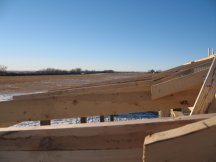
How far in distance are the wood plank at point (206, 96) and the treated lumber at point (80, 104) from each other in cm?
105

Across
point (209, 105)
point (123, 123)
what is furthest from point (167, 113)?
point (123, 123)

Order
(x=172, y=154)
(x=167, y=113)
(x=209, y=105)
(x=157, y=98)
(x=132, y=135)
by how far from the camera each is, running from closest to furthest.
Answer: (x=172, y=154) → (x=132, y=135) → (x=209, y=105) → (x=157, y=98) → (x=167, y=113)

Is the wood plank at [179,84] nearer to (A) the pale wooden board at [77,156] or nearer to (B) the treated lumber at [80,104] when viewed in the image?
(B) the treated lumber at [80,104]

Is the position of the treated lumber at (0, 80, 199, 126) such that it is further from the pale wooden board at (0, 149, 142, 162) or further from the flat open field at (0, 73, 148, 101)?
the pale wooden board at (0, 149, 142, 162)

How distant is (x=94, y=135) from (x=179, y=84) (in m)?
1.84

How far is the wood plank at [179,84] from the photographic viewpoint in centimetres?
299

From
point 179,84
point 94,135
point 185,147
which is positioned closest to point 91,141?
point 94,135

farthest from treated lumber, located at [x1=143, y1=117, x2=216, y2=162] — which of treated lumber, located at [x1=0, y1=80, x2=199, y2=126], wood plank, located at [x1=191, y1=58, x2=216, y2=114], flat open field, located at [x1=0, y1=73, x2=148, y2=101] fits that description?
flat open field, located at [x1=0, y1=73, x2=148, y2=101]

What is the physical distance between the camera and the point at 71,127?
145 centimetres

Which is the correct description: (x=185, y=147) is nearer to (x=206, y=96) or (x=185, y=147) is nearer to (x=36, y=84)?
(x=206, y=96)

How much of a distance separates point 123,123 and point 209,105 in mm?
847

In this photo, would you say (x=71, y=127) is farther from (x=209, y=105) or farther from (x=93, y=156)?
(x=209, y=105)

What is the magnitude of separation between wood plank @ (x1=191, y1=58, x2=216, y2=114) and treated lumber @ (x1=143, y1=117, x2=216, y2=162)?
778mm

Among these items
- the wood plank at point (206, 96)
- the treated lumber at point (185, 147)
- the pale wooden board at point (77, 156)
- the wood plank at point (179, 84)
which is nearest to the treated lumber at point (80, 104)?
the wood plank at point (179, 84)
